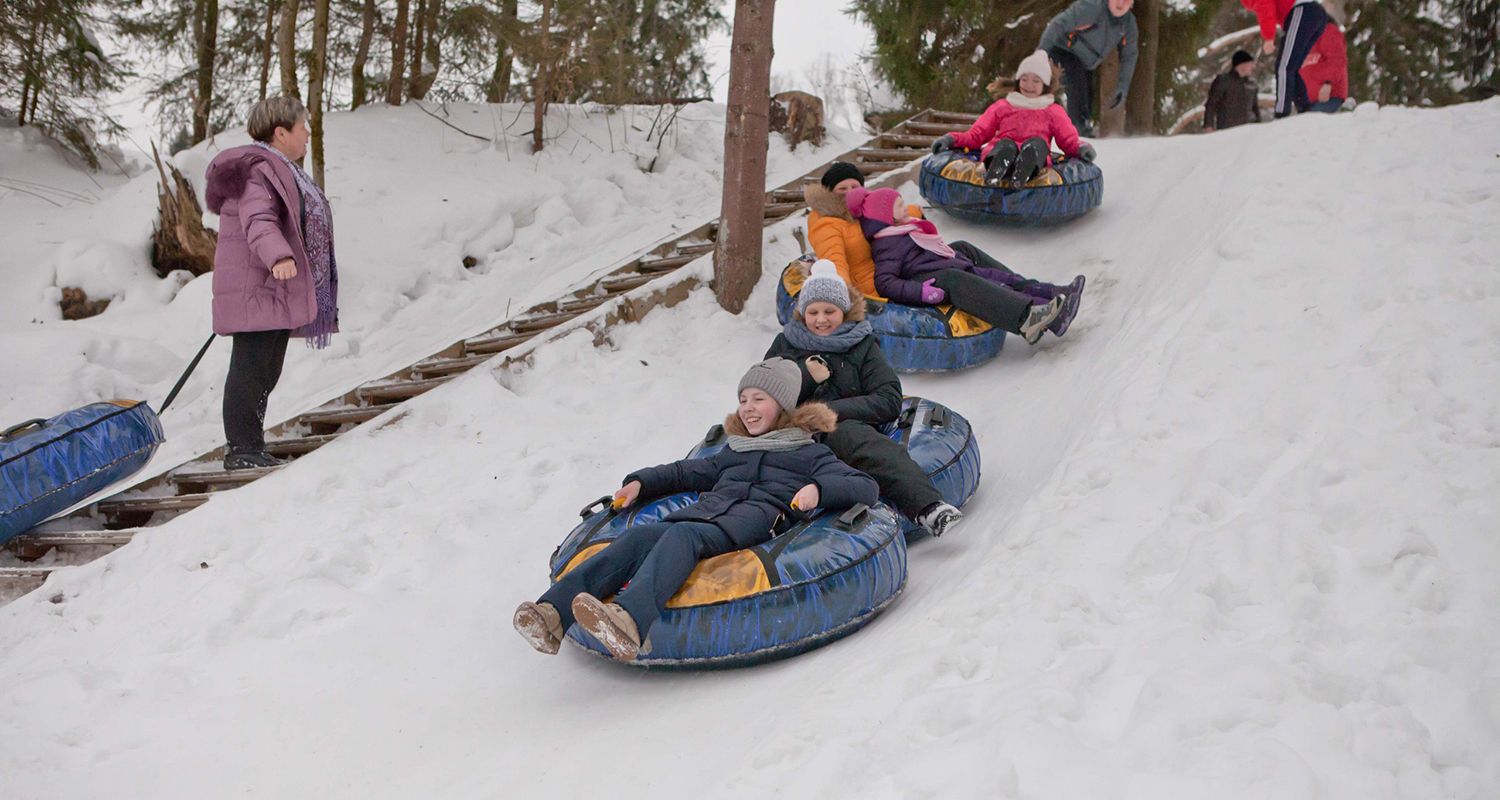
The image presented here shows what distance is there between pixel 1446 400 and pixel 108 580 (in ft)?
15.2

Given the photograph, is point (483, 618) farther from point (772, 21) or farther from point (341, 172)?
point (341, 172)

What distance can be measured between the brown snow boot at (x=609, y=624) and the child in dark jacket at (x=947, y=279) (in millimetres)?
2947

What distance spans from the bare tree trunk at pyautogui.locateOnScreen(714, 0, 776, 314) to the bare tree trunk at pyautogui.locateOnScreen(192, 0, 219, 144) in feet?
23.3

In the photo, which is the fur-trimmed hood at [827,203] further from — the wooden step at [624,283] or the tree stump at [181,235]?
the tree stump at [181,235]

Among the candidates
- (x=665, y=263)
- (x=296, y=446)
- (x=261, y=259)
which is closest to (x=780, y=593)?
(x=261, y=259)

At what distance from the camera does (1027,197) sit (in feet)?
20.6

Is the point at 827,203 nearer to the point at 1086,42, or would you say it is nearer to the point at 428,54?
the point at 1086,42

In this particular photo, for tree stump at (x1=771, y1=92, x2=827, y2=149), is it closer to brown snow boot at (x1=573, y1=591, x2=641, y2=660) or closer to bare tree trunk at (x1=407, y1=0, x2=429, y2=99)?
bare tree trunk at (x1=407, y1=0, x2=429, y2=99)

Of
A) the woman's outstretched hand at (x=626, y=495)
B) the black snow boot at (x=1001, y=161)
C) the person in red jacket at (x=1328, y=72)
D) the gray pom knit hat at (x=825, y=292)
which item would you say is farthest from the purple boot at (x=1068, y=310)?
the person in red jacket at (x=1328, y=72)

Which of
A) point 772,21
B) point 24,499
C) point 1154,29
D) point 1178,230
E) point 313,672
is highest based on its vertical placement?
point 1154,29

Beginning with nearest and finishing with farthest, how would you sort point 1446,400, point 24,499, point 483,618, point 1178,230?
point 1446,400 < point 483,618 < point 24,499 < point 1178,230

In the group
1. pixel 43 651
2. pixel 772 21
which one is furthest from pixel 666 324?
pixel 43 651

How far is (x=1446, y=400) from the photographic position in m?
3.05

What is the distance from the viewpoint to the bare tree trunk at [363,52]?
9.35m
